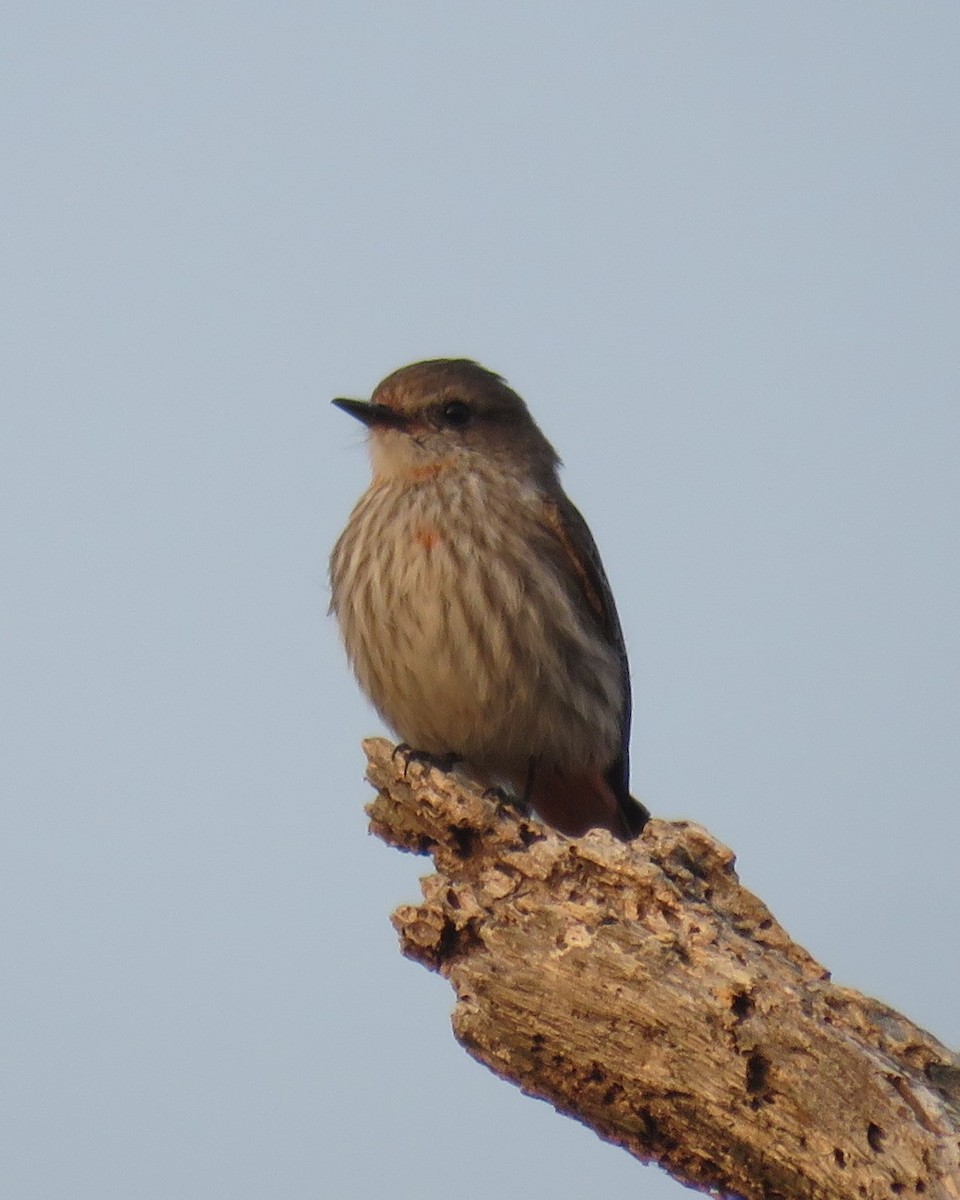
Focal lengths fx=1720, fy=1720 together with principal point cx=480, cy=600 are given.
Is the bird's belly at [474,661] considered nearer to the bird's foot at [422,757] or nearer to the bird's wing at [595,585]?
the bird's foot at [422,757]

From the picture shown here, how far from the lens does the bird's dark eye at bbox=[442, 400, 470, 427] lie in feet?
26.3

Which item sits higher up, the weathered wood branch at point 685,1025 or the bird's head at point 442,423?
the bird's head at point 442,423

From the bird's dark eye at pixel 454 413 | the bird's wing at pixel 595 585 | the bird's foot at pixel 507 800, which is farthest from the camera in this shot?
the bird's dark eye at pixel 454 413

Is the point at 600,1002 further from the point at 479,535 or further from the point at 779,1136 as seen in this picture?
the point at 479,535

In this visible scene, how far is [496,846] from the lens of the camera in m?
5.52

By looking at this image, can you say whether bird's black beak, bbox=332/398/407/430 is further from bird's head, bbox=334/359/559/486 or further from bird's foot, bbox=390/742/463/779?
bird's foot, bbox=390/742/463/779

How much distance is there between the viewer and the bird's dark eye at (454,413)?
→ 26.3 ft

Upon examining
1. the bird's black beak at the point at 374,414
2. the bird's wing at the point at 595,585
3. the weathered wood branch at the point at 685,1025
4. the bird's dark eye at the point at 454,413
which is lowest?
the weathered wood branch at the point at 685,1025

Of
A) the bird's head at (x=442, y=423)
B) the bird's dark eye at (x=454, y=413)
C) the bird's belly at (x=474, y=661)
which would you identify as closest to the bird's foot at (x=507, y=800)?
the bird's belly at (x=474, y=661)

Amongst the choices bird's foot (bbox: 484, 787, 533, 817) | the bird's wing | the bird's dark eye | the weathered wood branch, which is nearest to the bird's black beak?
the bird's dark eye

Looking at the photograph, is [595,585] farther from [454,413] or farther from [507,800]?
[507,800]

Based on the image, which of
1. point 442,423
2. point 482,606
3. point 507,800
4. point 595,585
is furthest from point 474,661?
point 442,423

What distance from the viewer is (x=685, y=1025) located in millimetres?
4574

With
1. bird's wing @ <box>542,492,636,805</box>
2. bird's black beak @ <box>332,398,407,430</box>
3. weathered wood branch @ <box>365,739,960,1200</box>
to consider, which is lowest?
weathered wood branch @ <box>365,739,960,1200</box>
